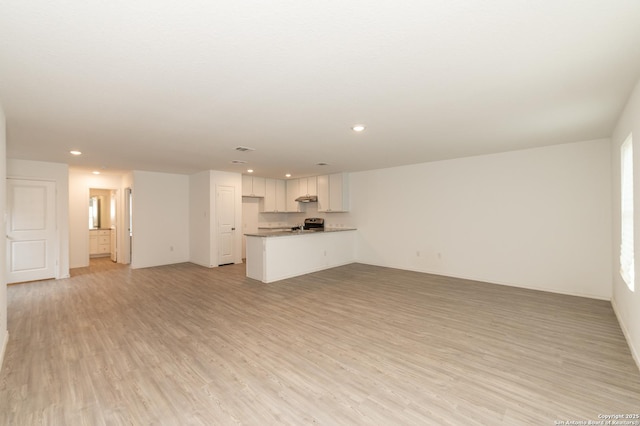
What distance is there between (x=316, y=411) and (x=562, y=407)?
170cm

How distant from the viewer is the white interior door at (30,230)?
5539mm

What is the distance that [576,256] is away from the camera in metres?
4.52

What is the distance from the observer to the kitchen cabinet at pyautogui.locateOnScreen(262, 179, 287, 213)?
8.84m

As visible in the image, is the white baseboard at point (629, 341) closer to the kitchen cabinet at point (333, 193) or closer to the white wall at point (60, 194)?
the kitchen cabinet at point (333, 193)

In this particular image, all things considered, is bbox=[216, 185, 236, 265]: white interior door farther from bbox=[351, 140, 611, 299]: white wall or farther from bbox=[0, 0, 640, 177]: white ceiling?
bbox=[351, 140, 611, 299]: white wall

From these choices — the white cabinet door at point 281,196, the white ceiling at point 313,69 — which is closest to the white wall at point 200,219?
the white cabinet door at point 281,196

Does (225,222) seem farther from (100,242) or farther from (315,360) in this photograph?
(315,360)

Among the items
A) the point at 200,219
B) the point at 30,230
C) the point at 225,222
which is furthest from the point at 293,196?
the point at 30,230

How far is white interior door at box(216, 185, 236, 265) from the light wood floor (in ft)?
8.96

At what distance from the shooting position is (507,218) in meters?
5.18

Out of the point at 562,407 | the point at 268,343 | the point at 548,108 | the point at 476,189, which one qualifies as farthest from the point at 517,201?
the point at 268,343

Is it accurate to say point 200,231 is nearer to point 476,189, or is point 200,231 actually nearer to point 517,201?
point 476,189

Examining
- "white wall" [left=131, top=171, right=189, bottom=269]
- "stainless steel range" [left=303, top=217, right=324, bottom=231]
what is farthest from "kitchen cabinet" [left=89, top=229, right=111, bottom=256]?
"stainless steel range" [left=303, top=217, right=324, bottom=231]

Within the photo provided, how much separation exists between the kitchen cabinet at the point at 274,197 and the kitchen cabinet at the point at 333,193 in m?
1.64
